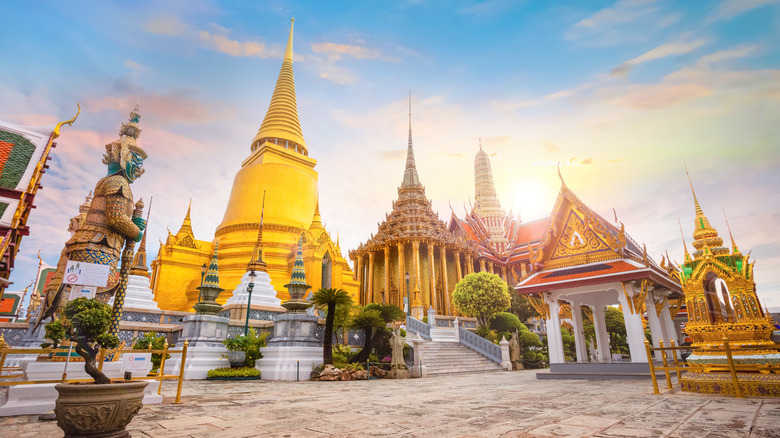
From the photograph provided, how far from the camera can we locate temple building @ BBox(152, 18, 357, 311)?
23438mm

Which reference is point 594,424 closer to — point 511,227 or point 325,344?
point 325,344

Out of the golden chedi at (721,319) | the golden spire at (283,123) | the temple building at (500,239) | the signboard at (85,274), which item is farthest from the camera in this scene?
the temple building at (500,239)

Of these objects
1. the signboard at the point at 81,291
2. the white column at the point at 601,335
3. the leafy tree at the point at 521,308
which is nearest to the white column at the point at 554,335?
the white column at the point at 601,335

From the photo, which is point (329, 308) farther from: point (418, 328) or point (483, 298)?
point (483, 298)

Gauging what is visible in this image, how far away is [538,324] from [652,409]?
23462 millimetres

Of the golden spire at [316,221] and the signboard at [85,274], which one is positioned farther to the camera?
the golden spire at [316,221]

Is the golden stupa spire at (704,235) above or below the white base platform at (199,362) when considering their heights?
above

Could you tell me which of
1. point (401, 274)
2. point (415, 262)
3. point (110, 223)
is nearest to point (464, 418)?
point (110, 223)

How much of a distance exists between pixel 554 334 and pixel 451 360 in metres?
5.25

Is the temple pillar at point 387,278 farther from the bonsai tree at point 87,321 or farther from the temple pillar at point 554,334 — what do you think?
the bonsai tree at point 87,321

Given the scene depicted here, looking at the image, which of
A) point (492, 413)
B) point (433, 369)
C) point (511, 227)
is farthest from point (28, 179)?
point (511, 227)

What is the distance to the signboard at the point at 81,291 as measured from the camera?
21.0ft

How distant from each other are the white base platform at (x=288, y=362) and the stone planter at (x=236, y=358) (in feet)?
1.83

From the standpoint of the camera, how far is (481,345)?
1869cm
